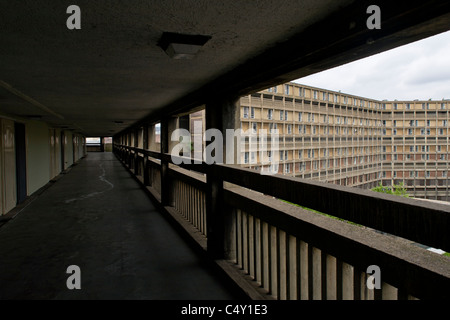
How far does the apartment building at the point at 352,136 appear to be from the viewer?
2445 centimetres

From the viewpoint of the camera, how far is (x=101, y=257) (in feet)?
11.9

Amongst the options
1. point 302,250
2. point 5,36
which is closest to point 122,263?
point 302,250

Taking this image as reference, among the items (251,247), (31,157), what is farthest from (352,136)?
(251,247)

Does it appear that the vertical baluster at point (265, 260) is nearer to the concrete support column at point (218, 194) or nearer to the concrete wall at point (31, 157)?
the concrete support column at point (218, 194)

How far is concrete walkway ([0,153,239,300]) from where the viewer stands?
9.20 feet

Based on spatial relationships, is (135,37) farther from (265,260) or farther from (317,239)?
(265,260)

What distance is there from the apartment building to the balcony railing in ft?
55.0

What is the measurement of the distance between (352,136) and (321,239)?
37.1m

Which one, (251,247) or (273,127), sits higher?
(273,127)

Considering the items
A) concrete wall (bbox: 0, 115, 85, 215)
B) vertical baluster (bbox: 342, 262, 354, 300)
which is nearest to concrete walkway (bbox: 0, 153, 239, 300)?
concrete wall (bbox: 0, 115, 85, 215)
